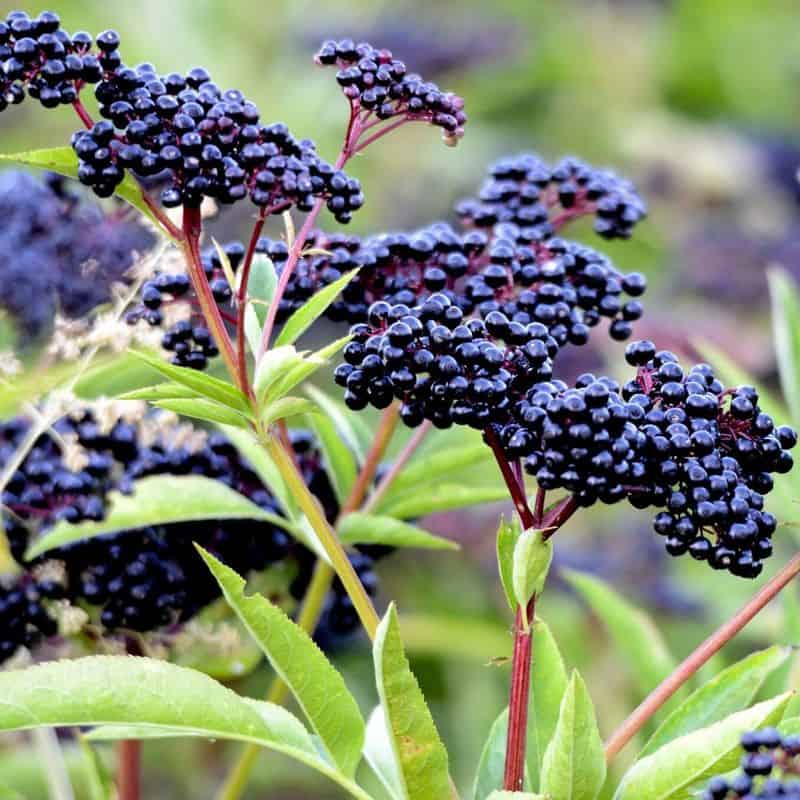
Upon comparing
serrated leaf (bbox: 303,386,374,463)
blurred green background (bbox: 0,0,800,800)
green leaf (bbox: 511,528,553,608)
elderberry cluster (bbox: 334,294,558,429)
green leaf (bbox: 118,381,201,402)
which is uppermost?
blurred green background (bbox: 0,0,800,800)

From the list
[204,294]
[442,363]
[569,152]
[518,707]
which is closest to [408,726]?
[518,707]

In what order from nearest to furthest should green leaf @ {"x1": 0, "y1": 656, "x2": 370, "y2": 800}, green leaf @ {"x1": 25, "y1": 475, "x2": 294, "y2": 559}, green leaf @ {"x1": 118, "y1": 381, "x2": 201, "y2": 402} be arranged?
green leaf @ {"x1": 0, "y1": 656, "x2": 370, "y2": 800}
green leaf @ {"x1": 118, "y1": 381, "x2": 201, "y2": 402}
green leaf @ {"x1": 25, "y1": 475, "x2": 294, "y2": 559}

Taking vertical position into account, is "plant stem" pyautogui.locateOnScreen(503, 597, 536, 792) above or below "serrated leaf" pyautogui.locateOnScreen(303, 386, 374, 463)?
below

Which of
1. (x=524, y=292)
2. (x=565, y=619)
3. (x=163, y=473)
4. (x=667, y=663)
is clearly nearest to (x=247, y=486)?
(x=163, y=473)

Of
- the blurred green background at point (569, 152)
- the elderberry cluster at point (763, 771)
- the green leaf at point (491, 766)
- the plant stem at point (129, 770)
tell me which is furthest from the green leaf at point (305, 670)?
the blurred green background at point (569, 152)

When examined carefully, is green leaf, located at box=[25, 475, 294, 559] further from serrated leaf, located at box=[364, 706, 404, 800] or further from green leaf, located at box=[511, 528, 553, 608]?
green leaf, located at box=[511, 528, 553, 608]

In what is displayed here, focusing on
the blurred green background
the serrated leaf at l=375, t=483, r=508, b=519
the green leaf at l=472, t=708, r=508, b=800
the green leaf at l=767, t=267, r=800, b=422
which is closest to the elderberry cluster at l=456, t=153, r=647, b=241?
the green leaf at l=767, t=267, r=800, b=422

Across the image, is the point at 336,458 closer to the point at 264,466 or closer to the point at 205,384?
the point at 264,466
